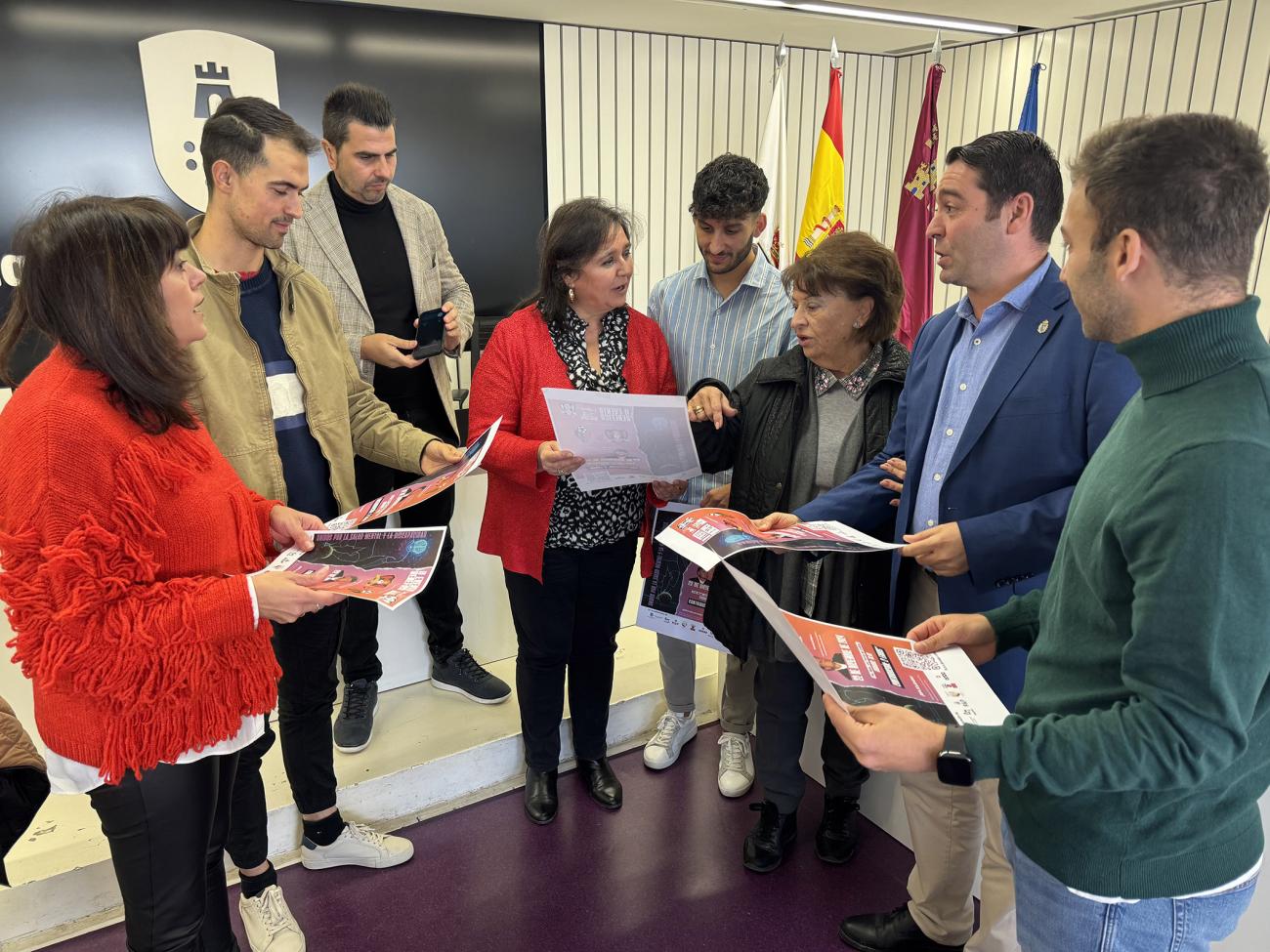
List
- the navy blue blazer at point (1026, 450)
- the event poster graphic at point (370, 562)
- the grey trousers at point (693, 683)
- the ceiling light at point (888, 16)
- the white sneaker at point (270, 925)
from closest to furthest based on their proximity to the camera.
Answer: the event poster graphic at point (370, 562) → the navy blue blazer at point (1026, 450) → the white sneaker at point (270, 925) → the grey trousers at point (693, 683) → the ceiling light at point (888, 16)

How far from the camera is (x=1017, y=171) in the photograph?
1656 mm

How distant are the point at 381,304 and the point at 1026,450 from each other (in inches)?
78.8

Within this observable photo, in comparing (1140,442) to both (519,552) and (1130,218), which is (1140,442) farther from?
(519,552)

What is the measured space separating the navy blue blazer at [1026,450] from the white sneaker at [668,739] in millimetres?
1376

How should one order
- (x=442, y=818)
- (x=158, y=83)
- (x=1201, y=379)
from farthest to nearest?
(x=158, y=83)
(x=442, y=818)
(x=1201, y=379)

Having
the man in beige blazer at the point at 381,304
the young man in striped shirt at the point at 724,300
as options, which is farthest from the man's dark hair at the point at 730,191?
the man in beige blazer at the point at 381,304

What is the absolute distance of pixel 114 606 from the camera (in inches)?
49.7

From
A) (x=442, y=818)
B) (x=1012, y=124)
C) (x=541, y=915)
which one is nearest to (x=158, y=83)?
(x=442, y=818)

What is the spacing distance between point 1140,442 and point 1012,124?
16.0 ft

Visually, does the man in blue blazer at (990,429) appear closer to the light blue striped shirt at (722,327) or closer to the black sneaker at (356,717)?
the light blue striped shirt at (722,327)

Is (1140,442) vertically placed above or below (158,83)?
below

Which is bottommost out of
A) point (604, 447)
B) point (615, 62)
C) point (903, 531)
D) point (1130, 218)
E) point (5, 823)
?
point (5, 823)

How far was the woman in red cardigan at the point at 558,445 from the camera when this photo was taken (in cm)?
221

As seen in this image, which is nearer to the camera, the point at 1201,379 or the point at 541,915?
the point at 1201,379
